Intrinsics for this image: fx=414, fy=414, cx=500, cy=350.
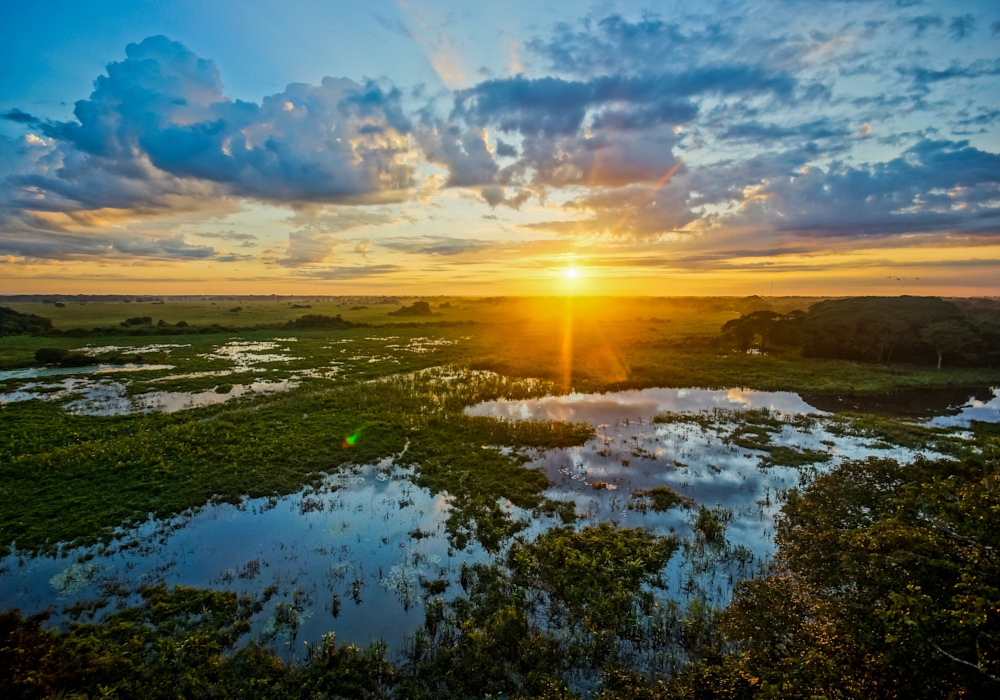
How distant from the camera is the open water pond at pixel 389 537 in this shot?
1232cm

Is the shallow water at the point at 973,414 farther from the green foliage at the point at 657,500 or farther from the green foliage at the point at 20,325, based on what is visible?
the green foliage at the point at 20,325

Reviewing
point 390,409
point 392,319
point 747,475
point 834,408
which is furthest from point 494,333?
point 747,475

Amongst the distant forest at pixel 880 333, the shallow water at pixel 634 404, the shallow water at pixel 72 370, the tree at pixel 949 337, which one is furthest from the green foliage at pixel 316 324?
the tree at pixel 949 337

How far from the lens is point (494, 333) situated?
81125 millimetres

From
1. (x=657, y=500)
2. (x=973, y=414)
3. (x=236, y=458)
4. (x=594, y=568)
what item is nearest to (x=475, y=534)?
(x=594, y=568)

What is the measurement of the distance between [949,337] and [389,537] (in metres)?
58.0

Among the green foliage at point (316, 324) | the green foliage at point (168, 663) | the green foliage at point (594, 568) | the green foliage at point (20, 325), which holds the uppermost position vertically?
the green foliage at point (20, 325)

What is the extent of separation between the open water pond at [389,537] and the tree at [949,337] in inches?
1216

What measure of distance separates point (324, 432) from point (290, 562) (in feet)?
41.2

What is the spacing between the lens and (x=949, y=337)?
1683 inches

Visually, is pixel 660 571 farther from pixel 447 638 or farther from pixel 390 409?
pixel 390 409

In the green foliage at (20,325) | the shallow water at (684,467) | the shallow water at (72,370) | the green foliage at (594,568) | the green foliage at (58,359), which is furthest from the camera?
the green foliage at (20,325)

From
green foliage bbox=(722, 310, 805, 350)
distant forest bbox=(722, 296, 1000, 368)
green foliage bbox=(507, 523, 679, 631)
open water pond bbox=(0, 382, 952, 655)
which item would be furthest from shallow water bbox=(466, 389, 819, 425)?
green foliage bbox=(722, 310, 805, 350)

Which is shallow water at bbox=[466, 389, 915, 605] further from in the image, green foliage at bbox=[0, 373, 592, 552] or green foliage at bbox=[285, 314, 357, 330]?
green foliage at bbox=[285, 314, 357, 330]
